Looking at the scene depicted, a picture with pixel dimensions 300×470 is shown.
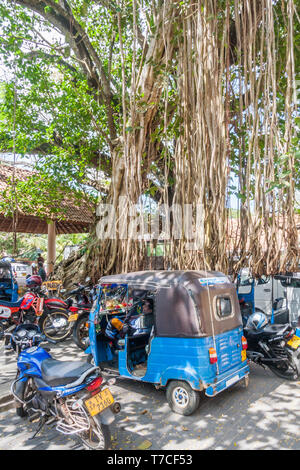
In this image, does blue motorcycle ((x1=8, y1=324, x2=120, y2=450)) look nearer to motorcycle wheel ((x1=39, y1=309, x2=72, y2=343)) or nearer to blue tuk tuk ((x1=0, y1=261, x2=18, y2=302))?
motorcycle wheel ((x1=39, y1=309, x2=72, y2=343))

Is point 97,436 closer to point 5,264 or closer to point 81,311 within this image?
point 81,311

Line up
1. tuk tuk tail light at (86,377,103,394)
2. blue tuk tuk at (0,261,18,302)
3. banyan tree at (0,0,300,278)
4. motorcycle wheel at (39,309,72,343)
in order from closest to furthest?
tuk tuk tail light at (86,377,103,394) < banyan tree at (0,0,300,278) < motorcycle wheel at (39,309,72,343) < blue tuk tuk at (0,261,18,302)

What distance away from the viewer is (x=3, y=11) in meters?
7.14

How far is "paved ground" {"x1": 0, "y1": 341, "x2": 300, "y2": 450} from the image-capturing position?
10.1 feet

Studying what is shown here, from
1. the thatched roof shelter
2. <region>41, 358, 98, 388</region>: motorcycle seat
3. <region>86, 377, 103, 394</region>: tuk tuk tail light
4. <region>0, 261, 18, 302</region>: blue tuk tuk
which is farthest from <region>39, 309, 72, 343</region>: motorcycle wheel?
<region>86, 377, 103, 394</region>: tuk tuk tail light

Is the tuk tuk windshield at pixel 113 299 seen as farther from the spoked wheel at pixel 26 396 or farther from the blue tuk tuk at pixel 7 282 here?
the blue tuk tuk at pixel 7 282

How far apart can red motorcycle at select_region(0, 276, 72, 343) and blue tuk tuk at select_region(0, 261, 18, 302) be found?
2.26 ft

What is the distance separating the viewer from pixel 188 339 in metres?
3.62

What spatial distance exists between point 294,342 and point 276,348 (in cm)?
27

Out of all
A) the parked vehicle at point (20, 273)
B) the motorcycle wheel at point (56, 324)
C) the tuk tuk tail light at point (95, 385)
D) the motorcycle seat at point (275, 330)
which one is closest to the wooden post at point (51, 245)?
the parked vehicle at point (20, 273)

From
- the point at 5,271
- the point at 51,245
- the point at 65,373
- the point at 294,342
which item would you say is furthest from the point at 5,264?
the point at 294,342

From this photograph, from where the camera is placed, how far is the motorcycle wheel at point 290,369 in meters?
4.65

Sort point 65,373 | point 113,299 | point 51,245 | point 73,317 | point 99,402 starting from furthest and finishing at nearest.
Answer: point 51,245 < point 73,317 < point 113,299 < point 65,373 < point 99,402

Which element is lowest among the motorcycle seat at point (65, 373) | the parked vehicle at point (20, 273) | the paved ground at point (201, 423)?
the paved ground at point (201, 423)
